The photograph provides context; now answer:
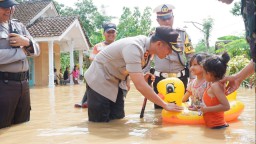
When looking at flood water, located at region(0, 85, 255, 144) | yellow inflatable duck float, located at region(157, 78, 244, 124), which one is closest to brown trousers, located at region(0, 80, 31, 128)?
flood water, located at region(0, 85, 255, 144)

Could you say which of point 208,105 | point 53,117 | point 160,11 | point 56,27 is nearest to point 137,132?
point 208,105

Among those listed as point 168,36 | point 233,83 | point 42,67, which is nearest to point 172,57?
point 168,36

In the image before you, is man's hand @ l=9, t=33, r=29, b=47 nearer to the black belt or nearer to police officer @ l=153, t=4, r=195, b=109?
the black belt

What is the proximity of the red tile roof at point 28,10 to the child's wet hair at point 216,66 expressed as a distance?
17.2 metres

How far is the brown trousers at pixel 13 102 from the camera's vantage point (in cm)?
389

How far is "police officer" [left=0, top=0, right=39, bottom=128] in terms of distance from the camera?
3.88 m

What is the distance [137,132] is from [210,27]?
32.8 meters

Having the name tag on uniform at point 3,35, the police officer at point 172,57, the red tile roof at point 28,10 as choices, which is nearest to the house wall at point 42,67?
the red tile roof at point 28,10

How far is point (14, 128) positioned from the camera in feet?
A: 12.9

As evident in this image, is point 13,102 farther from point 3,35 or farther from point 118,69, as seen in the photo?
point 118,69

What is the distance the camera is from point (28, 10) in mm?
21062

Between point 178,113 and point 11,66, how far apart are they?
77.7 inches

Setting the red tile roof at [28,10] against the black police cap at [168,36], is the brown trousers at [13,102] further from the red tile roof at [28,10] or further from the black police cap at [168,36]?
the red tile roof at [28,10]

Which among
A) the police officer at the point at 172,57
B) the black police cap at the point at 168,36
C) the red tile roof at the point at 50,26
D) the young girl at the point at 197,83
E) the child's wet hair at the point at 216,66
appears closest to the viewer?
the child's wet hair at the point at 216,66
